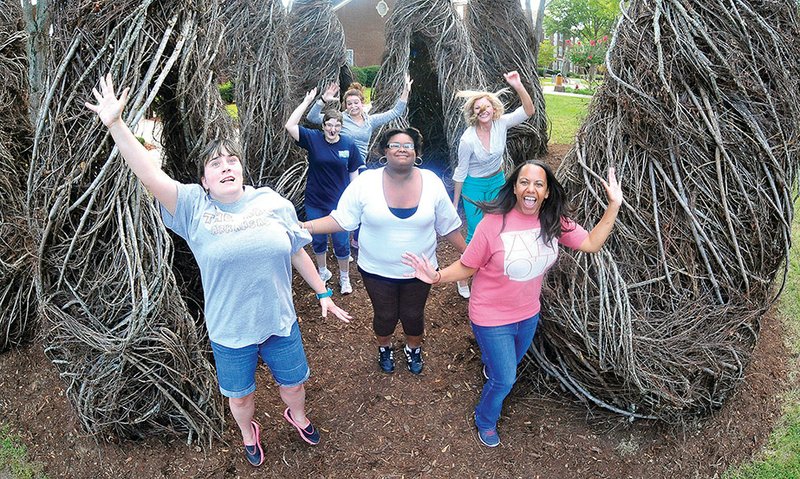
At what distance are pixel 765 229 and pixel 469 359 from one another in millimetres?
2117

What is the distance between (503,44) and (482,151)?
4.26 m

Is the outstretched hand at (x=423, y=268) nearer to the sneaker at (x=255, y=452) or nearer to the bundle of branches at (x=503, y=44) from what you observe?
the sneaker at (x=255, y=452)

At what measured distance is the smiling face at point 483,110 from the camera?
3.92m

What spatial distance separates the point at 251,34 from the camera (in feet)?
18.1

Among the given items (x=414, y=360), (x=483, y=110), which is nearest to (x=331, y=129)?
(x=483, y=110)

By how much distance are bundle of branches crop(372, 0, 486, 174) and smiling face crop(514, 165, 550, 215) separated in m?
3.52

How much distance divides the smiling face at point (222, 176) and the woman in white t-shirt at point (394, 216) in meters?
0.62

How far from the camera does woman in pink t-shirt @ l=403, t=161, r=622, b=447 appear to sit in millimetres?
2602

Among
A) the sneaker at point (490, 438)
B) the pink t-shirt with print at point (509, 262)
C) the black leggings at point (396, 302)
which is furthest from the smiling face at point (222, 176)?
the sneaker at point (490, 438)

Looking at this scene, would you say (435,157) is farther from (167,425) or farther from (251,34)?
(167,425)

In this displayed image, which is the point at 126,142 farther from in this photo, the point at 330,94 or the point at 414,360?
the point at 330,94

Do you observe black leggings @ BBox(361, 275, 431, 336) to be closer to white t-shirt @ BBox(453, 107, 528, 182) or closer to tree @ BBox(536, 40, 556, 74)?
white t-shirt @ BBox(453, 107, 528, 182)

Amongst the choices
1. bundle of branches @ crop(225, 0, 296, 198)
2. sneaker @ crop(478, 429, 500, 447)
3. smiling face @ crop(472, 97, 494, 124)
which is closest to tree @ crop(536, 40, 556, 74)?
bundle of branches @ crop(225, 0, 296, 198)

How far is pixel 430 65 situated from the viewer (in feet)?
22.0
